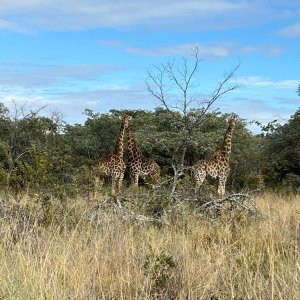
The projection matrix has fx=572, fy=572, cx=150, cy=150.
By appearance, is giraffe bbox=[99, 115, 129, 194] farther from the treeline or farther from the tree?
the tree

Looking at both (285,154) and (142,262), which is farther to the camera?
(285,154)

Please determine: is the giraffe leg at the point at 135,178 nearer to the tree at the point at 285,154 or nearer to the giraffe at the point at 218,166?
the giraffe at the point at 218,166

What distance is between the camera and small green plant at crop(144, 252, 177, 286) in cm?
449

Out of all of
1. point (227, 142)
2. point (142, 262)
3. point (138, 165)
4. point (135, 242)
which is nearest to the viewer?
point (142, 262)

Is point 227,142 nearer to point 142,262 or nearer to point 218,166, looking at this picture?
point 218,166

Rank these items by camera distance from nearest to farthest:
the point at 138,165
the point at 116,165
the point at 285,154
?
the point at 116,165 → the point at 138,165 → the point at 285,154

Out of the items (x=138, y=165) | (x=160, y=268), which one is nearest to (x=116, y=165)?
(x=138, y=165)

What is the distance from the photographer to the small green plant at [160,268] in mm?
4488

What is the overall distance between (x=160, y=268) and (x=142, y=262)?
314mm

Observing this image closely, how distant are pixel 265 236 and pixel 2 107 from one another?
12640mm

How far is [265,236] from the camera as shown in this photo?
6207 millimetres

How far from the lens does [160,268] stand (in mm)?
4570

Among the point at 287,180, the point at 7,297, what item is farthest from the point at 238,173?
the point at 7,297

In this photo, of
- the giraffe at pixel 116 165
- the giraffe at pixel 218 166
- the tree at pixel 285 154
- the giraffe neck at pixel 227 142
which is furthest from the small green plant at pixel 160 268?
the tree at pixel 285 154
